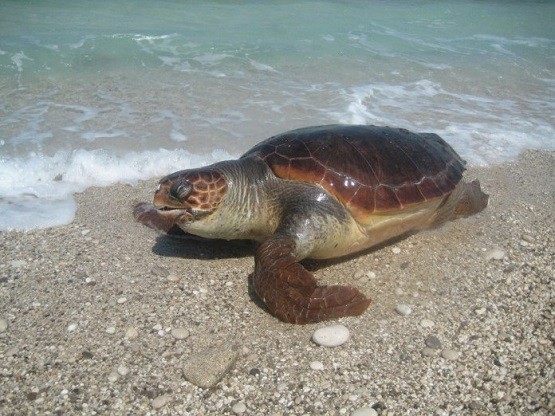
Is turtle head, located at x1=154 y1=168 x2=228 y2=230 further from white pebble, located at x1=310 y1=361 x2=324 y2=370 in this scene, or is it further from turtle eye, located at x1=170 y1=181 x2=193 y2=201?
white pebble, located at x1=310 y1=361 x2=324 y2=370

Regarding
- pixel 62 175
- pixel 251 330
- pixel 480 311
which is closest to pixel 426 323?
pixel 480 311

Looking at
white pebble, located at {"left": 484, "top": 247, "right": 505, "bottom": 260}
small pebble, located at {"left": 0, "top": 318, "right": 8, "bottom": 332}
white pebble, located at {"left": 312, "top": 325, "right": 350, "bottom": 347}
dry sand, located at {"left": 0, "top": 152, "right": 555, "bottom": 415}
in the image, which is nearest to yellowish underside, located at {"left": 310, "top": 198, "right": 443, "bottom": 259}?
dry sand, located at {"left": 0, "top": 152, "right": 555, "bottom": 415}

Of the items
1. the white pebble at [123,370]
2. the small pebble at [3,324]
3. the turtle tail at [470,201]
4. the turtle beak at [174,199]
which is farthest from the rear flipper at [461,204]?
the small pebble at [3,324]

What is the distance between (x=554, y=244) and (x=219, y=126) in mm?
3788

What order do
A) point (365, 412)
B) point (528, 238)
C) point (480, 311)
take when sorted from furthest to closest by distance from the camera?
point (528, 238)
point (480, 311)
point (365, 412)

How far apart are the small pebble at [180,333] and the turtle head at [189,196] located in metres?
0.70

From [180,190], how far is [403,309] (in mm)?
1434

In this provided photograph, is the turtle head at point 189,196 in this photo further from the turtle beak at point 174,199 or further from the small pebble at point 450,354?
the small pebble at point 450,354

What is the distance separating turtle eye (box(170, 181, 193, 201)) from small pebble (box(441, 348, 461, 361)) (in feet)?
5.33

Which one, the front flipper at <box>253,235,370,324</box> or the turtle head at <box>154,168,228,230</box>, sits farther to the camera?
the turtle head at <box>154,168,228,230</box>

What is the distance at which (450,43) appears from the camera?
38.7 ft

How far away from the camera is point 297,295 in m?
2.46

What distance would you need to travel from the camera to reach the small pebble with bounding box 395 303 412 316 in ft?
8.38

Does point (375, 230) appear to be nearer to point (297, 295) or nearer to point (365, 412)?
point (297, 295)
